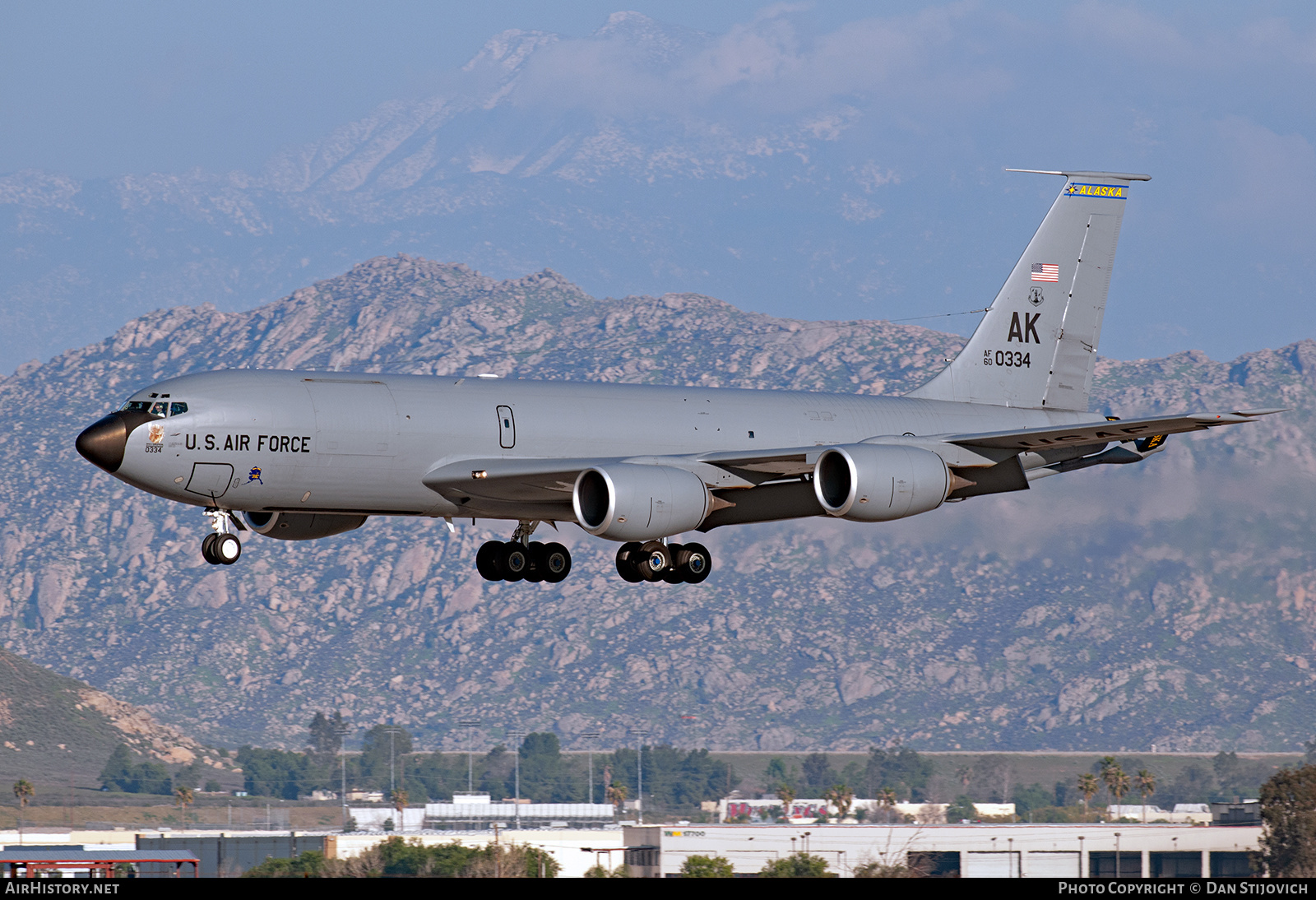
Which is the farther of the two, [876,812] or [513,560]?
[876,812]

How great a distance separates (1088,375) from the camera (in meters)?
53.5

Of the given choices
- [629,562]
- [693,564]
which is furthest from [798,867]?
[629,562]

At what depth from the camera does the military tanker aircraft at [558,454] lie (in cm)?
4047

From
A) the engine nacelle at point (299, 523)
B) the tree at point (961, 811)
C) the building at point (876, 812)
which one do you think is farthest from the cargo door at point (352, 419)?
the tree at point (961, 811)

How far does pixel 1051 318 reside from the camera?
5312cm

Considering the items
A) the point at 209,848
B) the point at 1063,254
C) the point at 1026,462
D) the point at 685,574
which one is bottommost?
the point at 209,848

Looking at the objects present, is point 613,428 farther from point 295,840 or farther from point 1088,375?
point 295,840

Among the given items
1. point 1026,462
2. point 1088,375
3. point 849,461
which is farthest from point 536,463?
point 1088,375

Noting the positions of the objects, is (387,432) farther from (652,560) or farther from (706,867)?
(706,867)

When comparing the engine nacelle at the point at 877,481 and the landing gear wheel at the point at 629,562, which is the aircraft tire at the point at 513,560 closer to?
the landing gear wheel at the point at 629,562

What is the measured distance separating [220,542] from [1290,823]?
7073 centimetres

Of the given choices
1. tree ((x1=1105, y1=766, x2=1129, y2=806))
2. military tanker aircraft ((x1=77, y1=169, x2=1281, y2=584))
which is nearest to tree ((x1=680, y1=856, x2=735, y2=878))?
military tanker aircraft ((x1=77, y1=169, x2=1281, y2=584))

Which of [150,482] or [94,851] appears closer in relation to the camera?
[150,482]
